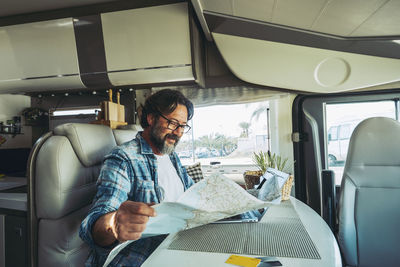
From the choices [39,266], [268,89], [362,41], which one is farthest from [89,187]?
[362,41]

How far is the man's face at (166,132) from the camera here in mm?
1221

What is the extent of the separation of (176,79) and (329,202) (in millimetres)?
1451

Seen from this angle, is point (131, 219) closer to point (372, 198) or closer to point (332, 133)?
point (372, 198)

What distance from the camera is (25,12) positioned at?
2139 mm

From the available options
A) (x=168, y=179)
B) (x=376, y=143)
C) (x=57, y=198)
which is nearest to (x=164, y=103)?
(x=168, y=179)

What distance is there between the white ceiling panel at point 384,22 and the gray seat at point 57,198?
1672mm

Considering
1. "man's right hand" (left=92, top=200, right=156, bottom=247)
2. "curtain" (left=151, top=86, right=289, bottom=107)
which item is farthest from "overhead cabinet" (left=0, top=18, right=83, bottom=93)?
"man's right hand" (left=92, top=200, right=156, bottom=247)

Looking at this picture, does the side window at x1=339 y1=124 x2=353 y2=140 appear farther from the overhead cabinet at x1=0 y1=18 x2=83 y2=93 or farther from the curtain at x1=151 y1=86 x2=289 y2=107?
the overhead cabinet at x1=0 y1=18 x2=83 y2=93

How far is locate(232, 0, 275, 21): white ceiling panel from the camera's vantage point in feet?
4.49

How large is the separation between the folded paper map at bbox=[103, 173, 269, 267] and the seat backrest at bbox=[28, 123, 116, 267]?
505mm

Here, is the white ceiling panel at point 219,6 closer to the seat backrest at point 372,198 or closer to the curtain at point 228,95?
the curtain at point 228,95

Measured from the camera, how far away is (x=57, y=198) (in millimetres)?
1026

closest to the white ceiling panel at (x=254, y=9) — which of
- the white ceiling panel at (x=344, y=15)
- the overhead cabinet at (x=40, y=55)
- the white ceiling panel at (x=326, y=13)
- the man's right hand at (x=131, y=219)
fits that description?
the white ceiling panel at (x=326, y=13)

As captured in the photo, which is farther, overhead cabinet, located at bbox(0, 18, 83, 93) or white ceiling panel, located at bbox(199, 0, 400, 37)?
overhead cabinet, located at bbox(0, 18, 83, 93)
